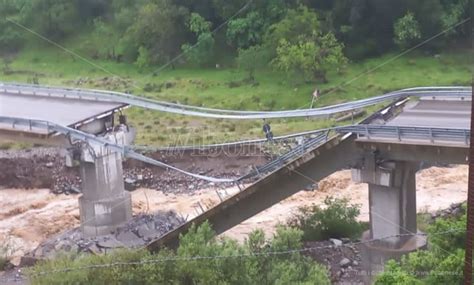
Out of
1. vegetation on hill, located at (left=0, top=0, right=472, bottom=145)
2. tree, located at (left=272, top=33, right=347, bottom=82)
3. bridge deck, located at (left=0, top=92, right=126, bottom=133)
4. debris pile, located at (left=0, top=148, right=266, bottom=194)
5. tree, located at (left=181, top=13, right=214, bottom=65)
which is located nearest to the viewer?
bridge deck, located at (left=0, top=92, right=126, bottom=133)

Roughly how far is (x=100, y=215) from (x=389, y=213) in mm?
13265

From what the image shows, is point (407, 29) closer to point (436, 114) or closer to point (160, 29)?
point (160, 29)

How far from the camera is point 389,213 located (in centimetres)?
2475

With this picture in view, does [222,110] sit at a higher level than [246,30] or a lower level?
lower

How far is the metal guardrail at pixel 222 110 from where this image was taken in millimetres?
27797

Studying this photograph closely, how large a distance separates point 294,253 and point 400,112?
8340 mm

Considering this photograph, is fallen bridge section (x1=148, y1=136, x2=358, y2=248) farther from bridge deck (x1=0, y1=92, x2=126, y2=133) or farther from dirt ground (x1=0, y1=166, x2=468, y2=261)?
bridge deck (x1=0, y1=92, x2=126, y2=133)

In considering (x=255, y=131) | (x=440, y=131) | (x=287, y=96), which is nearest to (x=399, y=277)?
(x=440, y=131)

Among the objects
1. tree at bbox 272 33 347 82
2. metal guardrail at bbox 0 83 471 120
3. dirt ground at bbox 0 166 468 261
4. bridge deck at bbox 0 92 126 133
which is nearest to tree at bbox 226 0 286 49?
tree at bbox 272 33 347 82

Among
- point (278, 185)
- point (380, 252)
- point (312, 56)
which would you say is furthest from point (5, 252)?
point (312, 56)

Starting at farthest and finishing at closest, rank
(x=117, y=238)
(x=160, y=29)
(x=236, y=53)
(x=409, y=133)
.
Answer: (x=236, y=53) < (x=160, y=29) < (x=117, y=238) < (x=409, y=133)

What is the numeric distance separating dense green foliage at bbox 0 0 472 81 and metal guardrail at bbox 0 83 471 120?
16.3 m

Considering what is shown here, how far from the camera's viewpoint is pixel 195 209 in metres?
37.6

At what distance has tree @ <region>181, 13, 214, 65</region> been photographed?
58.9 m
